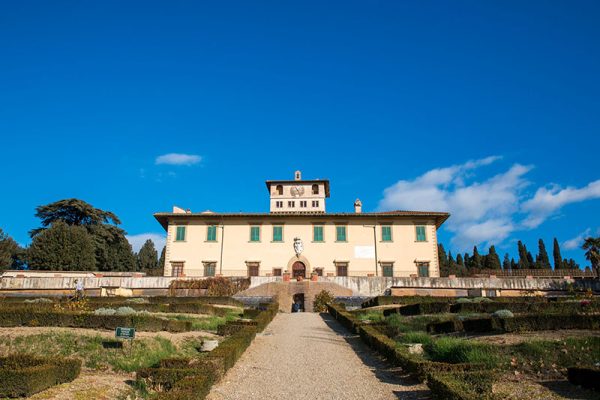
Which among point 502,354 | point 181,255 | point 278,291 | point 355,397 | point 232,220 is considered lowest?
point 355,397

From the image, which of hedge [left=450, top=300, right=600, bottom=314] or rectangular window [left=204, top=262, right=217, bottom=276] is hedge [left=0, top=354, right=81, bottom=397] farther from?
rectangular window [left=204, top=262, right=217, bottom=276]

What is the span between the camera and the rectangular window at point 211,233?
39000mm

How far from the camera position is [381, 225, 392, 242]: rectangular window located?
3869cm

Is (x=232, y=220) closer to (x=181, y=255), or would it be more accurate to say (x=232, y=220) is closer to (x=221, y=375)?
(x=181, y=255)

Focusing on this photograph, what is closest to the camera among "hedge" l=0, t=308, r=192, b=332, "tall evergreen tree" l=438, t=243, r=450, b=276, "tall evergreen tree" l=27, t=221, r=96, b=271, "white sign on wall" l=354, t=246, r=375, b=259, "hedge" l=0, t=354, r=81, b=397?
"hedge" l=0, t=354, r=81, b=397

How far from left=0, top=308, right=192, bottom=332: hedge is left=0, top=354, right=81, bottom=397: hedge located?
14.6 ft

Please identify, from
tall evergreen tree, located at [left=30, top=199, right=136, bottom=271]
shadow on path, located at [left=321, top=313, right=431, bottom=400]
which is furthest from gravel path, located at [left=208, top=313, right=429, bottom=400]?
tall evergreen tree, located at [left=30, top=199, right=136, bottom=271]

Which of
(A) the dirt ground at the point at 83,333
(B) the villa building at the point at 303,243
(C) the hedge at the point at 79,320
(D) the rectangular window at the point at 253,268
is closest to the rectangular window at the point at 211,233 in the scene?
(B) the villa building at the point at 303,243

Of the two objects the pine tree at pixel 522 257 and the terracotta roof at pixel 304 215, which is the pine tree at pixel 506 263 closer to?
the pine tree at pixel 522 257

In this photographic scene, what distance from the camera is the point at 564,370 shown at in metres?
→ 8.59

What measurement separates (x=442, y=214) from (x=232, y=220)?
1667cm

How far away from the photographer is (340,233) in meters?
38.9

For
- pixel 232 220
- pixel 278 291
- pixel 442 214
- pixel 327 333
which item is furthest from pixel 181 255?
pixel 327 333

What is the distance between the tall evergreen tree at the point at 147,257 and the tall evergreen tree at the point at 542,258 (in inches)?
2128
